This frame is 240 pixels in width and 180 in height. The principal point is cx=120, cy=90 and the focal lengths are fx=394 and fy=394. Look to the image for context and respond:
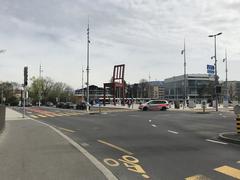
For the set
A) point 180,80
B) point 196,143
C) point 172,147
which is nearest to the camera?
point 172,147

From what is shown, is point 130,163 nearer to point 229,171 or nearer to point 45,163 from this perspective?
point 45,163

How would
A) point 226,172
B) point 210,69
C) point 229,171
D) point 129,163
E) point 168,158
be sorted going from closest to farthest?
1. point 226,172
2. point 229,171
3. point 129,163
4. point 168,158
5. point 210,69

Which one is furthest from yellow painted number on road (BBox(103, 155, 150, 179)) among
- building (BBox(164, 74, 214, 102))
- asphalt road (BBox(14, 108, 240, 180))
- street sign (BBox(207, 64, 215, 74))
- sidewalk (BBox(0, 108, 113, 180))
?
building (BBox(164, 74, 214, 102))

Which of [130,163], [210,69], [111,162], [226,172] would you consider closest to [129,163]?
[130,163]

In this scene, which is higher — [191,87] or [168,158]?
[191,87]

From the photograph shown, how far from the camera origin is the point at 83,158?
11.5 meters

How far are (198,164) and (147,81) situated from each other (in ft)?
562

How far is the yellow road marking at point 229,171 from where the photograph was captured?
8734 millimetres

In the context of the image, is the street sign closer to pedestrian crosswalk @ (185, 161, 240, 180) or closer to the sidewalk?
the sidewalk

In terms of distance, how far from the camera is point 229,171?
919cm

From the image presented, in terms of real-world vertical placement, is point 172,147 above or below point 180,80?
below

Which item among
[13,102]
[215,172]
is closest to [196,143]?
[215,172]

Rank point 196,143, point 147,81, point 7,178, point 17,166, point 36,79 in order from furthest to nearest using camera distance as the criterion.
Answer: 1. point 147,81
2. point 36,79
3. point 196,143
4. point 17,166
5. point 7,178

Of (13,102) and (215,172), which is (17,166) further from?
(13,102)
